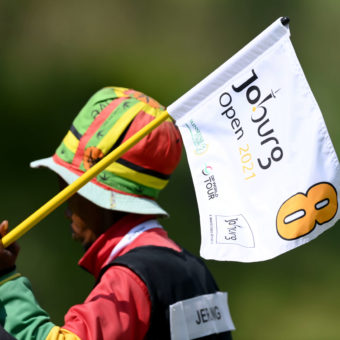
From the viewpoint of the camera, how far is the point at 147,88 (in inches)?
234

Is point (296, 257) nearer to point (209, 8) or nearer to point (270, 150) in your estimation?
point (209, 8)

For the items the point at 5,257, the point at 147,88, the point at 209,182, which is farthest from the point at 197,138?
the point at 147,88

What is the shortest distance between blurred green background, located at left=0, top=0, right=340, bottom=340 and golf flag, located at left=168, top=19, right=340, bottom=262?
12.1 feet

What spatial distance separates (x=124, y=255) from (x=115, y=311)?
0.20 m

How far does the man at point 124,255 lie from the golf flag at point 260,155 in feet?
0.82

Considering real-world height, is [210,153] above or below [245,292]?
above

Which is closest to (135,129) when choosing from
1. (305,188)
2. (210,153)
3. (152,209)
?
(152,209)

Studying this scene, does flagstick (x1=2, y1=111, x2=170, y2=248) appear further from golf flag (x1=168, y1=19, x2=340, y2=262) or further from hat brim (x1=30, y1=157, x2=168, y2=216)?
hat brim (x1=30, y1=157, x2=168, y2=216)

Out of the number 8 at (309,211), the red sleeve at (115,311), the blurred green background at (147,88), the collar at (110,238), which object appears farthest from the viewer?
the blurred green background at (147,88)

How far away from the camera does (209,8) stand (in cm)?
640

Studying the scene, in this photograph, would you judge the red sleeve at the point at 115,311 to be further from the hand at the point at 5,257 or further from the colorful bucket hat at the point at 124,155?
the colorful bucket hat at the point at 124,155

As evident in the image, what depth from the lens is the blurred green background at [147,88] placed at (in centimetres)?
588

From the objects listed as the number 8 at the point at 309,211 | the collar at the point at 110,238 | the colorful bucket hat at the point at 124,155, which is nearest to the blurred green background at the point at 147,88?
the colorful bucket hat at the point at 124,155

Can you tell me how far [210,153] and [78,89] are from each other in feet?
12.6
